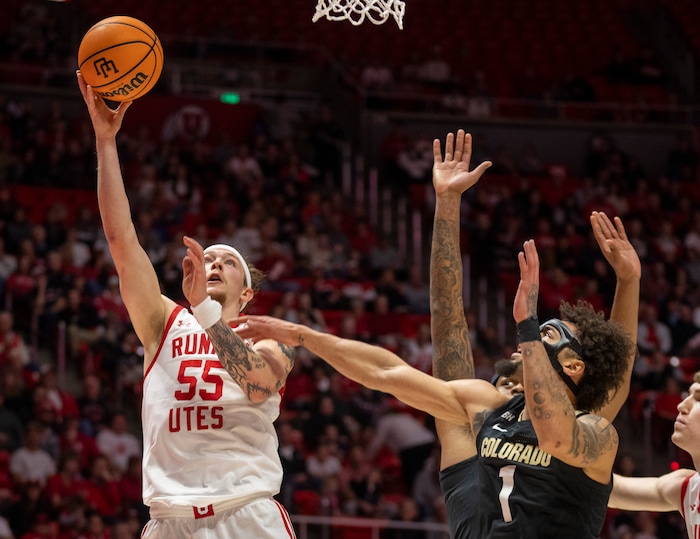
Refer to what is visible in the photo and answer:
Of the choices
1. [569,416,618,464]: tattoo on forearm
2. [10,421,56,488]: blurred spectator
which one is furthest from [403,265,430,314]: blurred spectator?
[569,416,618,464]: tattoo on forearm

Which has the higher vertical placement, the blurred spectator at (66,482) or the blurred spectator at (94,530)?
the blurred spectator at (66,482)

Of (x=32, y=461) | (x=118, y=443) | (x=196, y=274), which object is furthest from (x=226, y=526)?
(x=118, y=443)

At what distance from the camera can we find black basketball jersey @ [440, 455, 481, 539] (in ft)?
15.0

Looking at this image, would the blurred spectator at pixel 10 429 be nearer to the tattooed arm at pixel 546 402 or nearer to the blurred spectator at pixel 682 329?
the tattooed arm at pixel 546 402

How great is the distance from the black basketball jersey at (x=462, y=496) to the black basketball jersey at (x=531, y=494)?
0.07 metres

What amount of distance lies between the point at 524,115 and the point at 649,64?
259 centimetres

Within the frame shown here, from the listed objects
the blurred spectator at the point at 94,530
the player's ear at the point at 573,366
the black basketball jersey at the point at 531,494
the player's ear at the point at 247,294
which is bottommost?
the blurred spectator at the point at 94,530

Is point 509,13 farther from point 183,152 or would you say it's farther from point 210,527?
point 210,527

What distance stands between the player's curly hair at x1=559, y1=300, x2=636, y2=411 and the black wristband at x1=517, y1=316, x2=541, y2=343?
44 centimetres

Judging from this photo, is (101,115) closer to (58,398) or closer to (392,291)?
(58,398)

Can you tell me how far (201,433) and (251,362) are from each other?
390 mm

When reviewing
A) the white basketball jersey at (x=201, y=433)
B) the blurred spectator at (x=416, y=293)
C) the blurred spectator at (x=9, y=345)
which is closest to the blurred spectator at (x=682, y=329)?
the blurred spectator at (x=416, y=293)

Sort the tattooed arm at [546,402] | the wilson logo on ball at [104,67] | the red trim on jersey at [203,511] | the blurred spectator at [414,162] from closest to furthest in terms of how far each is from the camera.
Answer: the tattooed arm at [546,402], the red trim on jersey at [203,511], the wilson logo on ball at [104,67], the blurred spectator at [414,162]

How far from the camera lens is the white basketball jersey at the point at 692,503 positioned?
5312mm
